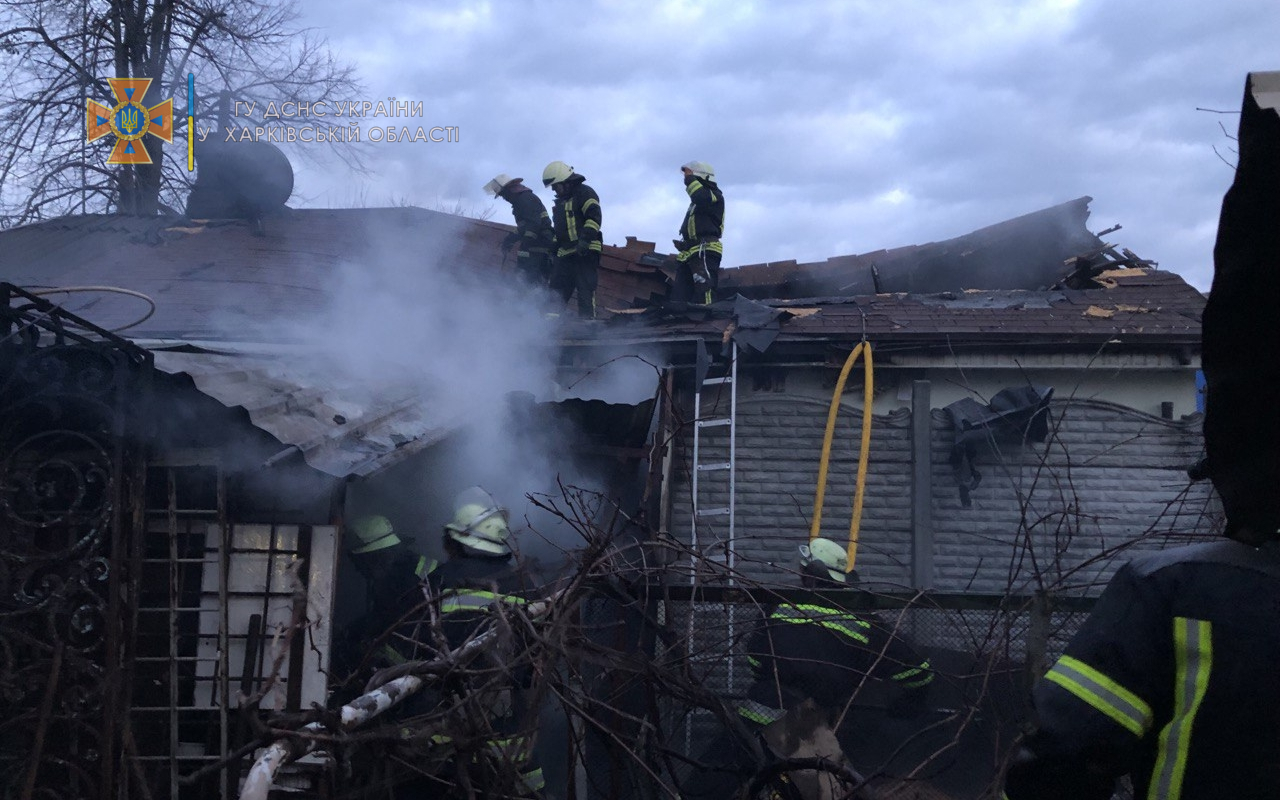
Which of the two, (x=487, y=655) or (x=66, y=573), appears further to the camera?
(x=66, y=573)

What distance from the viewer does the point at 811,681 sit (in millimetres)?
Answer: 3764

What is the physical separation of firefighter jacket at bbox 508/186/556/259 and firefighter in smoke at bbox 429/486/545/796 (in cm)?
520

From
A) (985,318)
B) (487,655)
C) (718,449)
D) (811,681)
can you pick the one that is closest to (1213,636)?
(487,655)

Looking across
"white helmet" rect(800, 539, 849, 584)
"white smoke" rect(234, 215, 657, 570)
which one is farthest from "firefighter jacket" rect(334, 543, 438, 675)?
"white helmet" rect(800, 539, 849, 584)

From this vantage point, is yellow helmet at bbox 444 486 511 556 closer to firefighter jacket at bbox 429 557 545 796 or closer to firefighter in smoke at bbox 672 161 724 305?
firefighter jacket at bbox 429 557 545 796

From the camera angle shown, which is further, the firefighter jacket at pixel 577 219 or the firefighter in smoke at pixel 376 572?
the firefighter jacket at pixel 577 219

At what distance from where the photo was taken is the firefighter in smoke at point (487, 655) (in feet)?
7.56

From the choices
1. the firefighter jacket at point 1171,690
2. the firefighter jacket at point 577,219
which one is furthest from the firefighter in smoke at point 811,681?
the firefighter jacket at point 577,219

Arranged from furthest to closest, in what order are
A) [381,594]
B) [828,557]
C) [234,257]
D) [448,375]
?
1. [234,257]
2. [448,375]
3. [381,594]
4. [828,557]

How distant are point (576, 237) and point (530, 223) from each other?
794 mm

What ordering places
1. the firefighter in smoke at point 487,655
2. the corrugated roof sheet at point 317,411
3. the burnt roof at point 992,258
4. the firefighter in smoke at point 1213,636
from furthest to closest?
the burnt roof at point 992,258 < the corrugated roof sheet at point 317,411 < the firefighter in smoke at point 487,655 < the firefighter in smoke at point 1213,636

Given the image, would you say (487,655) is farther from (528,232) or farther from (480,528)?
(528,232)

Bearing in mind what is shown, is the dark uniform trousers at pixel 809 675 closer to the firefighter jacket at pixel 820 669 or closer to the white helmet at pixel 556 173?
the firefighter jacket at pixel 820 669

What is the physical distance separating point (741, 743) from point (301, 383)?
4104 millimetres
